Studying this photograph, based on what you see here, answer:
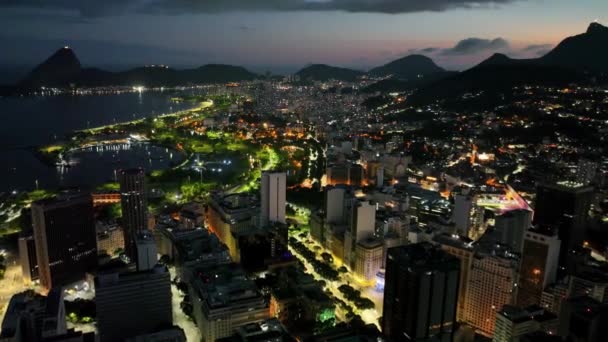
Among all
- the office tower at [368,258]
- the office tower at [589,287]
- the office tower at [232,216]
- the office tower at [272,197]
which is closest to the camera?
the office tower at [589,287]

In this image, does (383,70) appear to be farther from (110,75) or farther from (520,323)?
(520,323)

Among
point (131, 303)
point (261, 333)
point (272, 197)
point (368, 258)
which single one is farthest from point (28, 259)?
point (368, 258)

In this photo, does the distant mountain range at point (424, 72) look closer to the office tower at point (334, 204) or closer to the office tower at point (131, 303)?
the office tower at point (334, 204)

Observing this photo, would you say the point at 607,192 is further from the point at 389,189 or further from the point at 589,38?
the point at 589,38

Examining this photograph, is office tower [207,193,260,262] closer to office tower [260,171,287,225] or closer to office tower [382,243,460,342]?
office tower [260,171,287,225]

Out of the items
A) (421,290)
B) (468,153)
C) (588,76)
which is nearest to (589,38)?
(588,76)

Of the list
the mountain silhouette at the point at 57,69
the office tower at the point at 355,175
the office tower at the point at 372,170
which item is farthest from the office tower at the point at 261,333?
the mountain silhouette at the point at 57,69
